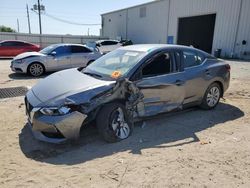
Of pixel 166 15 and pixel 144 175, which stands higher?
pixel 166 15

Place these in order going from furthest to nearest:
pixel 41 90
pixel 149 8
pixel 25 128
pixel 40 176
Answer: pixel 149 8, pixel 25 128, pixel 41 90, pixel 40 176

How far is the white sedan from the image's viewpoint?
998 cm

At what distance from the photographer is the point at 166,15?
26562mm

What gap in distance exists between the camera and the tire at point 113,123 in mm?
3916

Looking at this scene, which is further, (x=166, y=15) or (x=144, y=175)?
(x=166, y=15)

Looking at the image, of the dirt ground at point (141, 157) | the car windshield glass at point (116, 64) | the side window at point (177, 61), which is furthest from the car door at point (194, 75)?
the car windshield glass at point (116, 64)

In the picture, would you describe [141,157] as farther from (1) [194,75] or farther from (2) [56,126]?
(1) [194,75]

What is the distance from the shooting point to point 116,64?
4.80 m

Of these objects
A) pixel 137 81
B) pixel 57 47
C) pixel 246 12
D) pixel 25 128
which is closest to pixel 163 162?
pixel 137 81

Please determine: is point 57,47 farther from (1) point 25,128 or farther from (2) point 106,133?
(2) point 106,133

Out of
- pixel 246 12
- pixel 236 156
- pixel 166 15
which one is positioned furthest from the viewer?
pixel 166 15

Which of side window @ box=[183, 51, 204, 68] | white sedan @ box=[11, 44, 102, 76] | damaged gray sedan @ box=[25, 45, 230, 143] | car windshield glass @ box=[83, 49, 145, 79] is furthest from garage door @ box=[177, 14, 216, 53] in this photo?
car windshield glass @ box=[83, 49, 145, 79]

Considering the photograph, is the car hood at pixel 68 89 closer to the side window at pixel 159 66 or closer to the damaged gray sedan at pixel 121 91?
the damaged gray sedan at pixel 121 91

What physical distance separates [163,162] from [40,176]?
1.66 m
